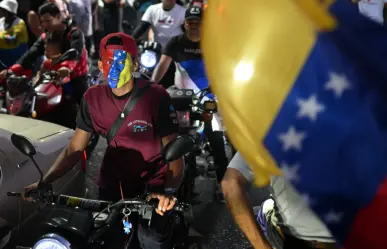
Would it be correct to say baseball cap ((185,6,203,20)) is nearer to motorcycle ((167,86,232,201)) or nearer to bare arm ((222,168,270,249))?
motorcycle ((167,86,232,201))

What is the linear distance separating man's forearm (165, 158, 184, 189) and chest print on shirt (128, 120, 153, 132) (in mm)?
305

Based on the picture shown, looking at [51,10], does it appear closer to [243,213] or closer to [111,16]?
[243,213]

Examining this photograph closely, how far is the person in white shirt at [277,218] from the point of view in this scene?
2.35m

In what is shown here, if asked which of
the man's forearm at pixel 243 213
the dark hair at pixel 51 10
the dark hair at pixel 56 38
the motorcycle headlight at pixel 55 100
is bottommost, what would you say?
the motorcycle headlight at pixel 55 100

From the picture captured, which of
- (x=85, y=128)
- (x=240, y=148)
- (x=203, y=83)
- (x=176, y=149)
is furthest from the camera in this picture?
(x=203, y=83)

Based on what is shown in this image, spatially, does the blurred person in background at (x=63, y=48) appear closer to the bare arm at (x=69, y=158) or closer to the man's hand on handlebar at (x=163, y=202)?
the bare arm at (x=69, y=158)

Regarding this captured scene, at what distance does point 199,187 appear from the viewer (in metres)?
6.47

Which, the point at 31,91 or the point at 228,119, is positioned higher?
the point at 228,119

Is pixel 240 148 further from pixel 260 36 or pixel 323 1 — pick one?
pixel 323 1

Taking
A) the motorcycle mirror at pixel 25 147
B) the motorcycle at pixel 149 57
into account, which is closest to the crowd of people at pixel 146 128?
the motorcycle mirror at pixel 25 147

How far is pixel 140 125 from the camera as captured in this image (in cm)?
369

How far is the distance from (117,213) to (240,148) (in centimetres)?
133

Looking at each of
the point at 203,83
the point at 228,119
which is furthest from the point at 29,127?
the point at 228,119

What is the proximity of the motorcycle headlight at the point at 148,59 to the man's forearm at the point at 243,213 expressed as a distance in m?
5.68
